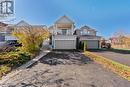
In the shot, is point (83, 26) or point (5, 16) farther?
point (83, 26)

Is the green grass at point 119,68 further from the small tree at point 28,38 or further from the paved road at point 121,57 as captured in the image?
the small tree at point 28,38

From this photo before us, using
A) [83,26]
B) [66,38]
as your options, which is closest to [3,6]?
[66,38]

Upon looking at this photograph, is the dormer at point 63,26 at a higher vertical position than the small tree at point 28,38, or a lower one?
higher

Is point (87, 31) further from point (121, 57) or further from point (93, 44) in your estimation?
point (121, 57)

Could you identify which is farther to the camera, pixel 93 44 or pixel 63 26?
pixel 93 44

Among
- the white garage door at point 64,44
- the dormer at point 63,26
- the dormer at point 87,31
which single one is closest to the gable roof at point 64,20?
the dormer at point 63,26

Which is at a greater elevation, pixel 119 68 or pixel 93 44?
pixel 93 44

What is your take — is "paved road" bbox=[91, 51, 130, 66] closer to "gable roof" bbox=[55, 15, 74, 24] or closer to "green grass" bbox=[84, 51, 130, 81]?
"green grass" bbox=[84, 51, 130, 81]

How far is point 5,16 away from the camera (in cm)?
1415

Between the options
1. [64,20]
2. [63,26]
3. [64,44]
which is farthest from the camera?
[63,26]

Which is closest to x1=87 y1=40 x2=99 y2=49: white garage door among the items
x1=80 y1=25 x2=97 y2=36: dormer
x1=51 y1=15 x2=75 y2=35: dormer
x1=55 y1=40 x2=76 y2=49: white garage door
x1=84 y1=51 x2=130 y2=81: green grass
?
x1=51 y1=15 x2=75 y2=35: dormer

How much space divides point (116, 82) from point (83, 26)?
49.9 m

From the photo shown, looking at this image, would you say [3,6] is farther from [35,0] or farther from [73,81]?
[73,81]

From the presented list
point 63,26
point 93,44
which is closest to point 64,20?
point 63,26
